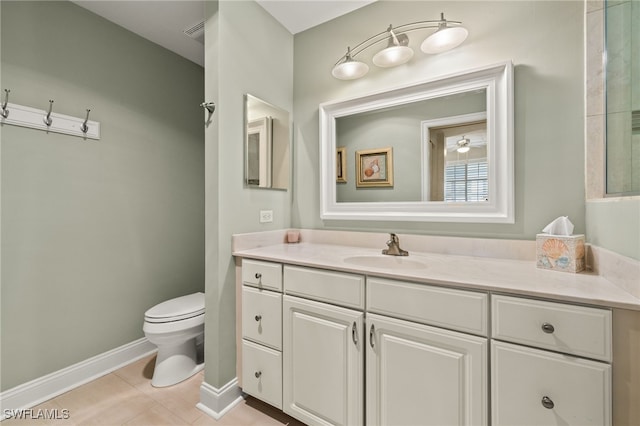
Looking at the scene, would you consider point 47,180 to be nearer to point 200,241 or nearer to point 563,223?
point 200,241

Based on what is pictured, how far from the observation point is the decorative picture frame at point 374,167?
65.0 inches

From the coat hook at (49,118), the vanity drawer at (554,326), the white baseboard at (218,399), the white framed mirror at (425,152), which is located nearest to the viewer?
the vanity drawer at (554,326)

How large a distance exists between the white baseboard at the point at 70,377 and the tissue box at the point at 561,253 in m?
2.66

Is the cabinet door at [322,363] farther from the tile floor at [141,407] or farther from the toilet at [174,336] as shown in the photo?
the toilet at [174,336]

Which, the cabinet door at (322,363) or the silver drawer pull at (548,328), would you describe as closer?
the silver drawer pull at (548,328)

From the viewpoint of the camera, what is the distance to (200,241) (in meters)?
2.47

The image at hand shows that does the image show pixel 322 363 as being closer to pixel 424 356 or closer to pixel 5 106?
pixel 424 356

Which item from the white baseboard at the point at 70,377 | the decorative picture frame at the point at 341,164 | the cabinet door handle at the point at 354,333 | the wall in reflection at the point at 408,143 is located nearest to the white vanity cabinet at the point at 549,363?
the cabinet door handle at the point at 354,333

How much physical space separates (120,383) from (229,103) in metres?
1.96

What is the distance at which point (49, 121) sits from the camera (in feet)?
5.16

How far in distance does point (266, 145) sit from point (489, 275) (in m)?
1.46

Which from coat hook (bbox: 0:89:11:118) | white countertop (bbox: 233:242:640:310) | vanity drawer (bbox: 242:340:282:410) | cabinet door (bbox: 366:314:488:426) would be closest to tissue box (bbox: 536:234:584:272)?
white countertop (bbox: 233:242:640:310)

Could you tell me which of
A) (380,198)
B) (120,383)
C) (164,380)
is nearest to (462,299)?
(380,198)

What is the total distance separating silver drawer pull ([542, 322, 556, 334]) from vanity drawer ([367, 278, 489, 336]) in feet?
0.49
